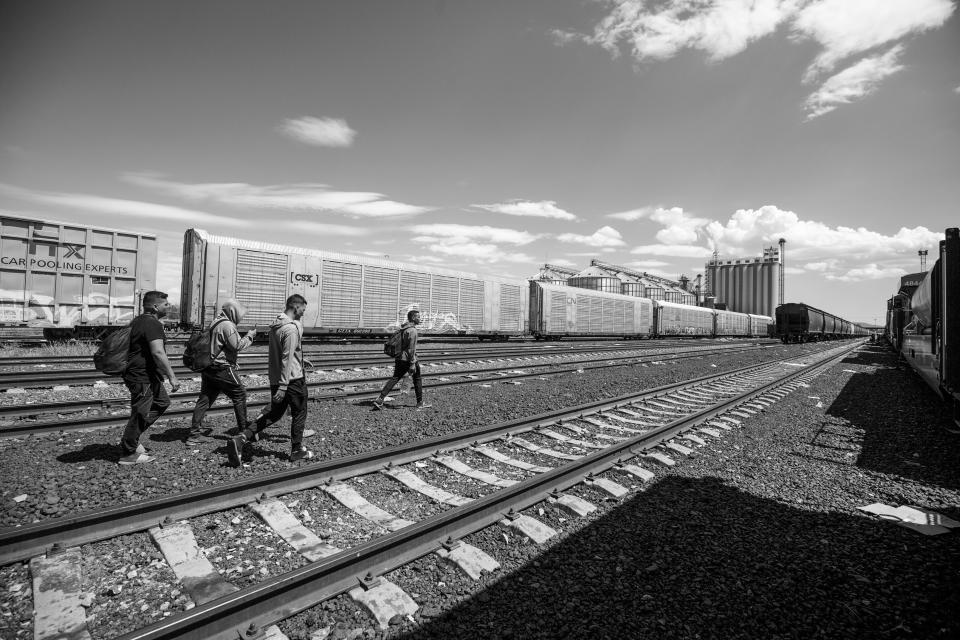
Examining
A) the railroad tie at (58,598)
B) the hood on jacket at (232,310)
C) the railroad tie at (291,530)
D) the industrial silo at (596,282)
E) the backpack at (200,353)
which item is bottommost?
the railroad tie at (58,598)

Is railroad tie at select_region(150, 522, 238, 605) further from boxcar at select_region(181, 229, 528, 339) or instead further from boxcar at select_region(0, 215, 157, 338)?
boxcar at select_region(0, 215, 157, 338)

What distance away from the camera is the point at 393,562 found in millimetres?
3219

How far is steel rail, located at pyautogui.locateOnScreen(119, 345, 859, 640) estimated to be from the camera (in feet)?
8.08

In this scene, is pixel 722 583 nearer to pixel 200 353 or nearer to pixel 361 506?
pixel 361 506

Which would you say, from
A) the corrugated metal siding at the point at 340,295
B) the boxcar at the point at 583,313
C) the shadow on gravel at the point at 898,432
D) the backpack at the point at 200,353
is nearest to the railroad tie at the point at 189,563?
the backpack at the point at 200,353

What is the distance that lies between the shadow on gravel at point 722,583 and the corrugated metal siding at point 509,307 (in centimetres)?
2195

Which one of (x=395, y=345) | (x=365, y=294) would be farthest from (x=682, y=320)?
(x=395, y=345)

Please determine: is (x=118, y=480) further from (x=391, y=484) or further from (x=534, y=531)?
(x=534, y=531)

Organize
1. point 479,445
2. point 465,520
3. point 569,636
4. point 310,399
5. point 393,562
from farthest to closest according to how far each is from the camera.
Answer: point 310,399 < point 479,445 < point 465,520 < point 393,562 < point 569,636

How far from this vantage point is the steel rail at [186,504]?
3.25 m

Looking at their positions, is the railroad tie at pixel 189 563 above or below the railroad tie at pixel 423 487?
below

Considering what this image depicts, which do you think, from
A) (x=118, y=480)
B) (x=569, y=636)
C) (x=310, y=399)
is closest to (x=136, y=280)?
(x=310, y=399)

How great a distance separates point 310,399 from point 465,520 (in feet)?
17.9

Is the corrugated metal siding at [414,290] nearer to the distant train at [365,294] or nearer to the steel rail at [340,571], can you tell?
the distant train at [365,294]
